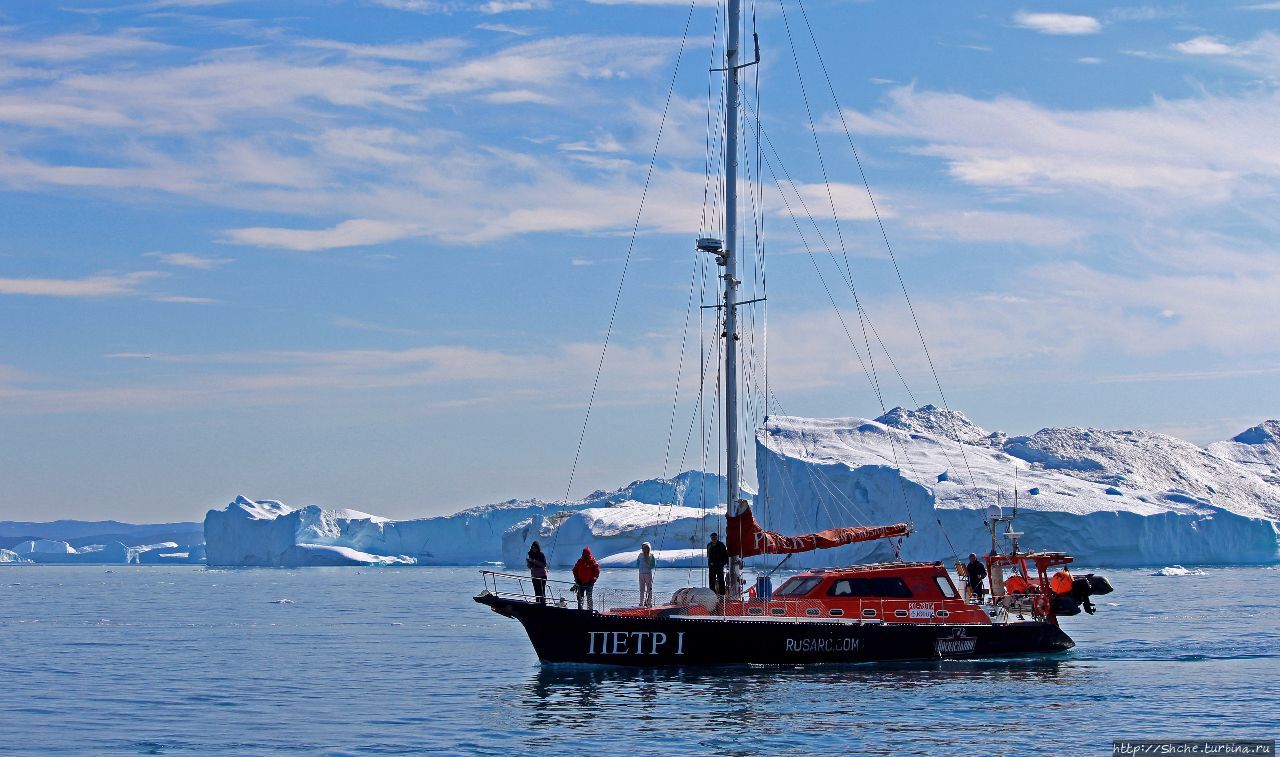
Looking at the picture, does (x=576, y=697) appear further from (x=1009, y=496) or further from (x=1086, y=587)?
(x=1009, y=496)

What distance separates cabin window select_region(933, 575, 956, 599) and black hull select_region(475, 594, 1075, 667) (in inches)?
45.8

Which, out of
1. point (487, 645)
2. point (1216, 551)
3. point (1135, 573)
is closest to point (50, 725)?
point (487, 645)

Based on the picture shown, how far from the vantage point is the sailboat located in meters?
24.6

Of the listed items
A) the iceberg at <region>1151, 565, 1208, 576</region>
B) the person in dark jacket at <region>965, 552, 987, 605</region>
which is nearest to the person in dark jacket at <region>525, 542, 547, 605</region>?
the person in dark jacket at <region>965, 552, 987, 605</region>

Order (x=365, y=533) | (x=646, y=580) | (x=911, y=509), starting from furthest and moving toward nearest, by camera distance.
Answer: (x=365, y=533) < (x=911, y=509) < (x=646, y=580)

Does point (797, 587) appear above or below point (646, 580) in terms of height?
below

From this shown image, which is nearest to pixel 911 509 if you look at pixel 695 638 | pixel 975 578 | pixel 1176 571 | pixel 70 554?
pixel 1176 571

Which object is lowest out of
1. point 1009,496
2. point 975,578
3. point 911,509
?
point 975,578

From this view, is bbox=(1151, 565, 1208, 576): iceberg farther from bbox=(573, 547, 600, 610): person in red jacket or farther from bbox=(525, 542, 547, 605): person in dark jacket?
bbox=(525, 542, 547, 605): person in dark jacket

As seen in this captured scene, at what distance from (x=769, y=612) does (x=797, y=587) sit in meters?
1.20

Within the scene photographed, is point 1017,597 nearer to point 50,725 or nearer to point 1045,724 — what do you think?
point 1045,724

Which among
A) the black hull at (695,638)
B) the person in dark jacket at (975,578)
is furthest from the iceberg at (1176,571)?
the black hull at (695,638)

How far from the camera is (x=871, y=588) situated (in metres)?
26.3

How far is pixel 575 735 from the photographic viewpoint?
1944 centimetres
